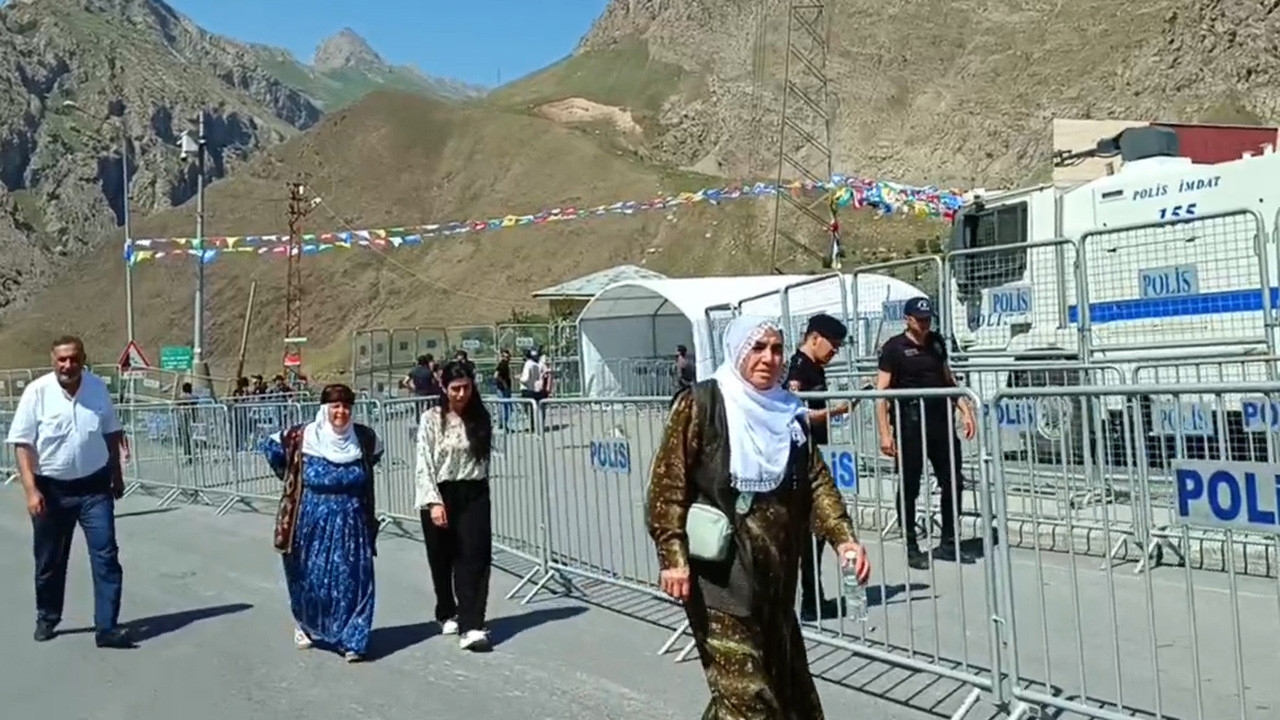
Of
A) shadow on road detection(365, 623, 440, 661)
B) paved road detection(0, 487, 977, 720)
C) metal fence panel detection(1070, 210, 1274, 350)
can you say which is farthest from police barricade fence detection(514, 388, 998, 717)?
metal fence panel detection(1070, 210, 1274, 350)

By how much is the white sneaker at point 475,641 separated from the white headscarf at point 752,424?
3.25 metres

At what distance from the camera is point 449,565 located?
7.51 metres

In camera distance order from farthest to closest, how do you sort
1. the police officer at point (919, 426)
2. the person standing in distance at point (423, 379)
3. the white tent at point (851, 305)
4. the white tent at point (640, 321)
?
the white tent at point (640, 321) → the person standing in distance at point (423, 379) → the white tent at point (851, 305) → the police officer at point (919, 426)

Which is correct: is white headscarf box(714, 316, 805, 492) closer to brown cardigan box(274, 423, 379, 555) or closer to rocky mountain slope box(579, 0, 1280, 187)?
brown cardigan box(274, 423, 379, 555)

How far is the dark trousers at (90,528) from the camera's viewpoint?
24.3ft

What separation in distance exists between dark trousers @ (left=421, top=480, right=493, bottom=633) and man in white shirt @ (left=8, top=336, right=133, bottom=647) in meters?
1.96

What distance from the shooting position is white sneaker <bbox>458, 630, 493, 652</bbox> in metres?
7.08

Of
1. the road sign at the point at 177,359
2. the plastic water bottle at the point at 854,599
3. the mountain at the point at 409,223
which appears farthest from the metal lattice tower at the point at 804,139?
the plastic water bottle at the point at 854,599

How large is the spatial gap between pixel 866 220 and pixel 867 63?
802 inches

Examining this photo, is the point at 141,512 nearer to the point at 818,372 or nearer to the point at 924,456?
the point at 818,372

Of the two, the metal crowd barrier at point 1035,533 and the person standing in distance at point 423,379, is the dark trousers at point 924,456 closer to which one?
the metal crowd barrier at point 1035,533

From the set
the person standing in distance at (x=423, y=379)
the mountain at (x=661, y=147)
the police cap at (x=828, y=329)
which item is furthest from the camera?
the mountain at (x=661, y=147)

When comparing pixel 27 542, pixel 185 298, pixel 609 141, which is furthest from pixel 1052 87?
pixel 27 542

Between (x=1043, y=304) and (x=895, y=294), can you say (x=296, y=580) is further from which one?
(x=895, y=294)
